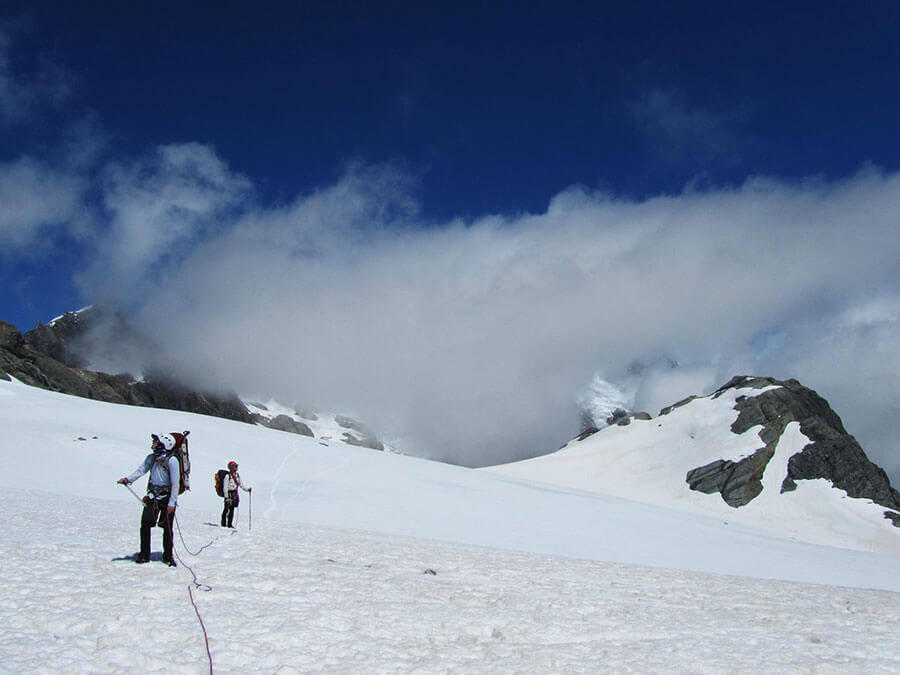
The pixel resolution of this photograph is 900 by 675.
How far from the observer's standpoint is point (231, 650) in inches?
285

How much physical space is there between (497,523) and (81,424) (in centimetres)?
2475

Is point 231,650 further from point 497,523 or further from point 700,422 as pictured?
point 700,422

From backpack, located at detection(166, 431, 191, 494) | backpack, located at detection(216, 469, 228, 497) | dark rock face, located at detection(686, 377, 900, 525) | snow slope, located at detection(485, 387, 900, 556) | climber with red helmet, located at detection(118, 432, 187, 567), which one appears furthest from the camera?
dark rock face, located at detection(686, 377, 900, 525)

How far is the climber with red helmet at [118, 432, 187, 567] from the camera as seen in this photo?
11188 millimetres

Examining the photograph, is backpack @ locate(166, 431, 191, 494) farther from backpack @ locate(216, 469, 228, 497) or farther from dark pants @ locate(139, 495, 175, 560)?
backpack @ locate(216, 469, 228, 497)

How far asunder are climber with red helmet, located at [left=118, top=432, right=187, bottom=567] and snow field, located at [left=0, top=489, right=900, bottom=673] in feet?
2.36

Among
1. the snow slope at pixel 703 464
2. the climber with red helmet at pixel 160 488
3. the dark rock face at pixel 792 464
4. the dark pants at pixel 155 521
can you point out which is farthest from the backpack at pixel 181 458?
the dark rock face at pixel 792 464

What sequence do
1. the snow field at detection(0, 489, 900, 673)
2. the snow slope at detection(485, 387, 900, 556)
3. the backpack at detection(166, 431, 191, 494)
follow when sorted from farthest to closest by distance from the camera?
1. the snow slope at detection(485, 387, 900, 556)
2. the backpack at detection(166, 431, 191, 494)
3. the snow field at detection(0, 489, 900, 673)

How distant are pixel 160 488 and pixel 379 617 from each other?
17.1 feet

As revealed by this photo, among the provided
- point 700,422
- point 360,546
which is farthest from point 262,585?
point 700,422

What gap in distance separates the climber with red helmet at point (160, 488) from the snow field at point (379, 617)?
718 mm

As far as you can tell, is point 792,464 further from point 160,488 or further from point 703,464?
point 160,488

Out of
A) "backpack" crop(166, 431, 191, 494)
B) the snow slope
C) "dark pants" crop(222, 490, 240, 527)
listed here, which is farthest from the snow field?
the snow slope

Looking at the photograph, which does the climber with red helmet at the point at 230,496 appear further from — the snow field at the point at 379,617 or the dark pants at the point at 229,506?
the snow field at the point at 379,617
